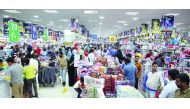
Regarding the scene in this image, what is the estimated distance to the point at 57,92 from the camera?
10156mm

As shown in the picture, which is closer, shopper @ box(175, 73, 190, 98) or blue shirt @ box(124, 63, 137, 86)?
shopper @ box(175, 73, 190, 98)

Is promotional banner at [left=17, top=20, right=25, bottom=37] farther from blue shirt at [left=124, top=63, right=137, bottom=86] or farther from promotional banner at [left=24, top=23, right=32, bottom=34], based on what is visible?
blue shirt at [left=124, top=63, right=137, bottom=86]

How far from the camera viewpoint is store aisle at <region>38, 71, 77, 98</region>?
951 centimetres

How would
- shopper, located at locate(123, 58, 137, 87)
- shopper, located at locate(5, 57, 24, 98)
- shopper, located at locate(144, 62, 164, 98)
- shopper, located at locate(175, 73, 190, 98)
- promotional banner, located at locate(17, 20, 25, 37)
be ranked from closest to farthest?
shopper, located at locate(175, 73, 190, 98), shopper, located at locate(144, 62, 164, 98), shopper, located at locate(5, 57, 24, 98), shopper, located at locate(123, 58, 137, 87), promotional banner, located at locate(17, 20, 25, 37)

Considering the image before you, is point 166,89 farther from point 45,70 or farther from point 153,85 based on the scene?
point 45,70

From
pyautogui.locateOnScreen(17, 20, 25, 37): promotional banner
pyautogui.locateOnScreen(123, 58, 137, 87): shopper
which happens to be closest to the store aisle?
pyautogui.locateOnScreen(123, 58, 137, 87): shopper

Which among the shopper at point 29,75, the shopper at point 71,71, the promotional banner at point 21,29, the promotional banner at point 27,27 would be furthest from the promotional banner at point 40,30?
the shopper at point 29,75

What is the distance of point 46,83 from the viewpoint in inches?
442

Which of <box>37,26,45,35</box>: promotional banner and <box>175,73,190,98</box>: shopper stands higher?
<box>37,26,45,35</box>: promotional banner

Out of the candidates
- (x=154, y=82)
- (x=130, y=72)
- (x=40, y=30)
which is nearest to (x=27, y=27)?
(x=40, y=30)

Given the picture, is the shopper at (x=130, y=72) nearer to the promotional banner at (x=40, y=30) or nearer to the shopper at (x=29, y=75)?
the shopper at (x=29, y=75)

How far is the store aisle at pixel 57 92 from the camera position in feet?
31.2
